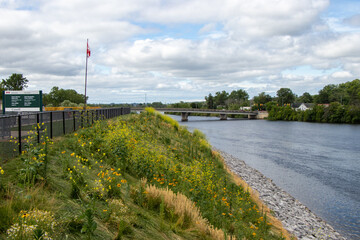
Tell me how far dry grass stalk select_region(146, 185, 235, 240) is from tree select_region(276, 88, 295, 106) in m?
178

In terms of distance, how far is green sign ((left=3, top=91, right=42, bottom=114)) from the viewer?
90.2 feet

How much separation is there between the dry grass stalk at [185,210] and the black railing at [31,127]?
10.8ft

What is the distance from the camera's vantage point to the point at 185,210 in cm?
759

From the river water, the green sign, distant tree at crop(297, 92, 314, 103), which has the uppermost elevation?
distant tree at crop(297, 92, 314, 103)

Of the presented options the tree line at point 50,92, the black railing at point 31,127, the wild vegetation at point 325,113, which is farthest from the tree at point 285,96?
the black railing at point 31,127

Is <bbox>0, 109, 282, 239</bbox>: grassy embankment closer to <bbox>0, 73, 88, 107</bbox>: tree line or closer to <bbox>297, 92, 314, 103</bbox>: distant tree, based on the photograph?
<bbox>0, 73, 88, 107</bbox>: tree line

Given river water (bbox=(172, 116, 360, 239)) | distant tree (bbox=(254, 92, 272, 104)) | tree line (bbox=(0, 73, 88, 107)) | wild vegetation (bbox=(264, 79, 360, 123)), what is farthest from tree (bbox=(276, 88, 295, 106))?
river water (bbox=(172, 116, 360, 239))

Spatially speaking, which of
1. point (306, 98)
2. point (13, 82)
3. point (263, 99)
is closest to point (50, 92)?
point (13, 82)

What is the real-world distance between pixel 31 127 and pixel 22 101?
19721 millimetres

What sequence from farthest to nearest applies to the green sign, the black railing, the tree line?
1. the tree line
2. the green sign
3. the black railing

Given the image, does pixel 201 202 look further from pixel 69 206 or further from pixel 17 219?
pixel 17 219

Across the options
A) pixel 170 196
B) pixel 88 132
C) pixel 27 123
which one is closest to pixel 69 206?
pixel 170 196

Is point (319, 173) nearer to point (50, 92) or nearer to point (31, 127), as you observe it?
point (31, 127)

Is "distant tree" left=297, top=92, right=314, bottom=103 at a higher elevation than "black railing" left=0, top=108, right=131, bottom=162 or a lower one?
higher
